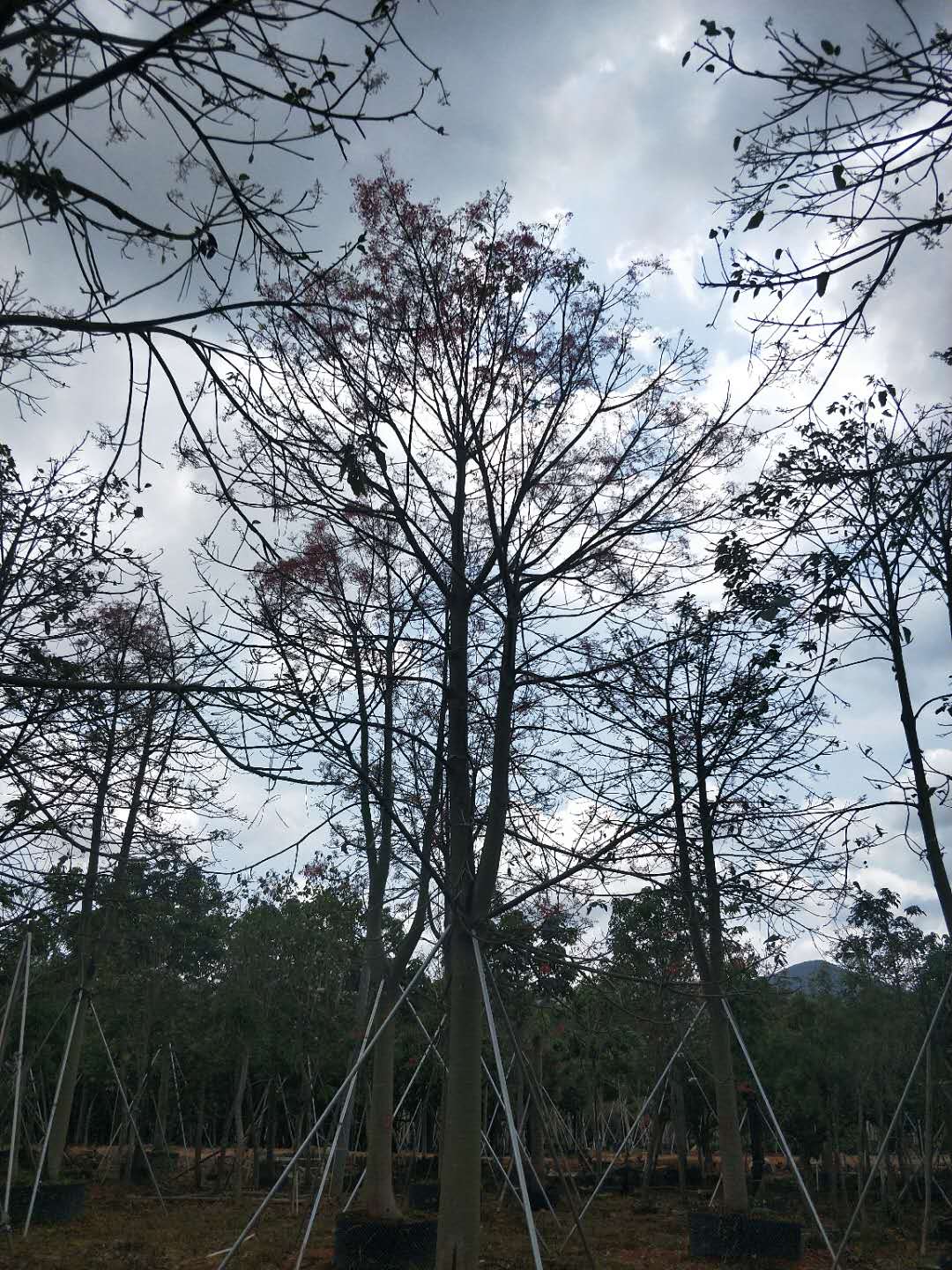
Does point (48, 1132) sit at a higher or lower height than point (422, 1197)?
higher

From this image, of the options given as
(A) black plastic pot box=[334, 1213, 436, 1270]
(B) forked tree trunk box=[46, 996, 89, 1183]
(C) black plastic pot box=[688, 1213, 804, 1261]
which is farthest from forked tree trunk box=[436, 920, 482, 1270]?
(B) forked tree trunk box=[46, 996, 89, 1183]

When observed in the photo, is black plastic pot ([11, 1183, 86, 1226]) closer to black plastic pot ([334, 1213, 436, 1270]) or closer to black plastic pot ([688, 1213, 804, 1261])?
black plastic pot ([334, 1213, 436, 1270])

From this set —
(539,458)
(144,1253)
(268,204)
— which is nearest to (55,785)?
(539,458)

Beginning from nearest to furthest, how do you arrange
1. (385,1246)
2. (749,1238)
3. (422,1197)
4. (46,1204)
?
1. (385,1246)
2. (749,1238)
3. (46,1204)
4. (422,1197)

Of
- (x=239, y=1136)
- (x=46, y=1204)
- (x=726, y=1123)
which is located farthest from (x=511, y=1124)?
(x=239, y=1136)

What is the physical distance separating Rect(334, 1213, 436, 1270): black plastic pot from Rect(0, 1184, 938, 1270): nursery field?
0.75 metres

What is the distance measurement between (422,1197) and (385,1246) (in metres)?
5.71

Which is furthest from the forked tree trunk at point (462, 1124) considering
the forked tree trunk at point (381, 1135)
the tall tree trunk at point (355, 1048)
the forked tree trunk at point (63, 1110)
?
the forked tree trunk at point (63, 1110)

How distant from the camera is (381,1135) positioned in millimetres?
11719

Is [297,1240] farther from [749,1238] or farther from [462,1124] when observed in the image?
[462,1124]

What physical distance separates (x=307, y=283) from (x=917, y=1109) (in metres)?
28.6

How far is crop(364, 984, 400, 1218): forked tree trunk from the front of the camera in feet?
37.7

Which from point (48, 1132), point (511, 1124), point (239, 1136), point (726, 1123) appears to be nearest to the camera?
point (511, 1124)

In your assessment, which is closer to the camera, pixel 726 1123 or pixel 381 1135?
pixel 381 1135
